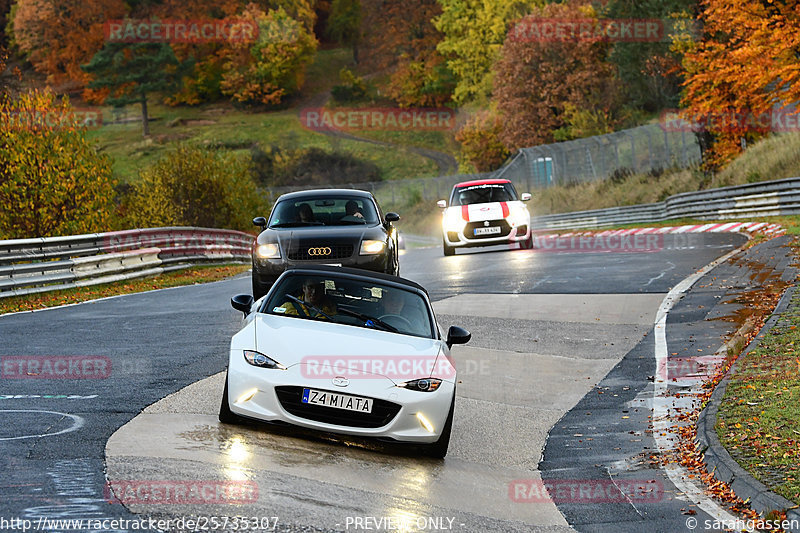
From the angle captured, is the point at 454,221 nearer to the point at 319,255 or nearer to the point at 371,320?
the point at 319,255

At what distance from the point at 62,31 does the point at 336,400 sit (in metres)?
134

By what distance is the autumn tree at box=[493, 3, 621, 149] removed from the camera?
231ft

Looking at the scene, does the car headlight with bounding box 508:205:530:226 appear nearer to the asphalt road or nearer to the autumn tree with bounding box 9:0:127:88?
the asphalt road

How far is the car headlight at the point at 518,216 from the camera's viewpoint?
2784 centimetres

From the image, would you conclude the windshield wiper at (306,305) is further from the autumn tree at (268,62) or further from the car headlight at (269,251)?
the autumn tree at (268,62)

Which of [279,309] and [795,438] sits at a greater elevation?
[279,309]

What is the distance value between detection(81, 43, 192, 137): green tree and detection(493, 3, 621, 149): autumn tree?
52718 mm

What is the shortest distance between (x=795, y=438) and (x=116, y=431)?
509 centimetres

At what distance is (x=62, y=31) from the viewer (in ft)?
436

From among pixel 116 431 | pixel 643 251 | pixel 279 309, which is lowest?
pixel 643 251

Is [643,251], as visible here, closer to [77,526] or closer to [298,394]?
[298,394]

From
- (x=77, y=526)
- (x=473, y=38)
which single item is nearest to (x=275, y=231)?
(x=77, y=526)

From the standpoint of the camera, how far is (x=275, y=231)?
16.2 m

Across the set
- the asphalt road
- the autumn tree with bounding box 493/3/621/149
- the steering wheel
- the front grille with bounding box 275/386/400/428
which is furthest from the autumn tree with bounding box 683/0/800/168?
the autumn tree with bounding box 493/3/621/149
